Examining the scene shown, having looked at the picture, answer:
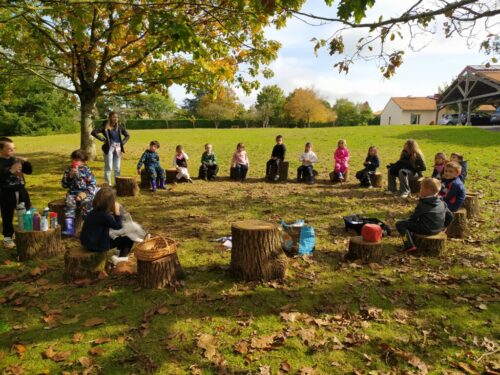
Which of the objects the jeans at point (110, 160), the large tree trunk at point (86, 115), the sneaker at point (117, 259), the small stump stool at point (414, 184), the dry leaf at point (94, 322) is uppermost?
the large tree trunk at point (86, 115)

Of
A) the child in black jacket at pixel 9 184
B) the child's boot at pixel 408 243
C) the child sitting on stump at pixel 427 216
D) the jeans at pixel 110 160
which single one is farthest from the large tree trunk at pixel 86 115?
the child's boot at pixel 408 243

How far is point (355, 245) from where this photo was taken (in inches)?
244

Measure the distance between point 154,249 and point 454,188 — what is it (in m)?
5.73

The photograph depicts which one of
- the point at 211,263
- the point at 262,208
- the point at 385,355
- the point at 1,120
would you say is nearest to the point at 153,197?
the point at 262,208

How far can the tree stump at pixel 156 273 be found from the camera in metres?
5.14

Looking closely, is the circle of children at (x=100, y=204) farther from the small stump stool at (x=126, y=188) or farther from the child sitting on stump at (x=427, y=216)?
the small stump stool at (x=126, y=188)

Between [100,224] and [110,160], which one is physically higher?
[110,160]

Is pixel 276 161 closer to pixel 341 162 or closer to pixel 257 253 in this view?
pixel 341 162

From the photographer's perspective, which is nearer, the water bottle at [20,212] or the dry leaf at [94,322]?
the dry leaf at [94,322]

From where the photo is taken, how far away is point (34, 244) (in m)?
6.11

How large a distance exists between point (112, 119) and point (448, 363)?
1047cm

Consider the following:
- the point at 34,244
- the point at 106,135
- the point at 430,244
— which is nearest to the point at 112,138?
the point at 106,135

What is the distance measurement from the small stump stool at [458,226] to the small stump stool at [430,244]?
3.54 feet

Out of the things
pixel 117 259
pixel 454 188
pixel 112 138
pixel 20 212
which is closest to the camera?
pixel 117 259
